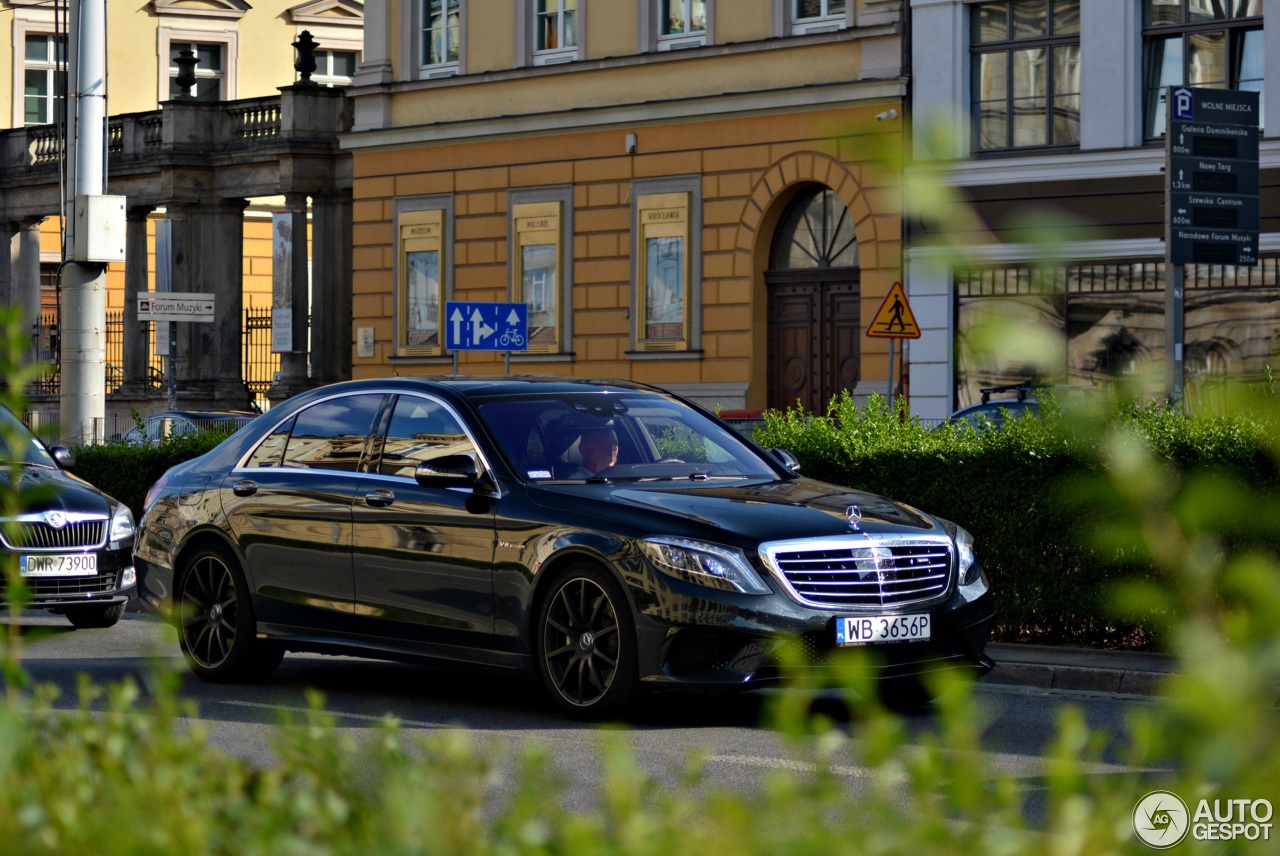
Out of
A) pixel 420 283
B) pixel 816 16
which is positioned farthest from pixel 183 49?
pixel 816 16

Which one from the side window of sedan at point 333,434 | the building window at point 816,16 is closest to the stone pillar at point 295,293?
the building window at point 816,16

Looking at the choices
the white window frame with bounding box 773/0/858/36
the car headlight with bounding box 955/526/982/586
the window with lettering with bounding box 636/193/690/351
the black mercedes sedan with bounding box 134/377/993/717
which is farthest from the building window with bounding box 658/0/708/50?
the car headlight with bounding box 955/526/982/586

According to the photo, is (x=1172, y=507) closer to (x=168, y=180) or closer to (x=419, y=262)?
(x=419, y=262)

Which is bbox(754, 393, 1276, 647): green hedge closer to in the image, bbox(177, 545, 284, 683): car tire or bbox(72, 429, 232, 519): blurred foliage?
bbox(177, 545, 284, 683): car tire

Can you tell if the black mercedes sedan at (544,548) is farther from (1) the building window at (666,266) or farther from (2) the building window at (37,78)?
(2) the building window at (37,78)

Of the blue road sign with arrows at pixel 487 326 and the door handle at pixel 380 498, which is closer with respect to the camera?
the door handle at pixel 380 498

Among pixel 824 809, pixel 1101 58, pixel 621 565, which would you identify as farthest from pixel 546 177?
pixel 824 809

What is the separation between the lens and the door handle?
1029 cm

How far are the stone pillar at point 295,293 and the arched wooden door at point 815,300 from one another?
10.5 metres

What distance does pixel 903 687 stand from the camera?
1031cm

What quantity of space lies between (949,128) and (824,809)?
0.97m

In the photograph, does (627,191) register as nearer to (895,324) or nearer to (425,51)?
(425,51)

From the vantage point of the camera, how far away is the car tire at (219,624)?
35.6 feet

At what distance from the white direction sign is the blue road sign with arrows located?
15.4ft
